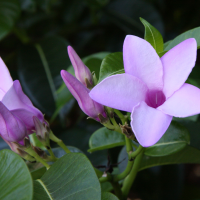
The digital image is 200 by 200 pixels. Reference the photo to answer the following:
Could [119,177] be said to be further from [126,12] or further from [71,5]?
[71,5]

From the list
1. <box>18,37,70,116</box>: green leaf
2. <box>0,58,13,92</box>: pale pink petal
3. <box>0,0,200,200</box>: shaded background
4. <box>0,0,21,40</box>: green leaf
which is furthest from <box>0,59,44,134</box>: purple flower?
<box>0,0,21,40</box>: green leaf

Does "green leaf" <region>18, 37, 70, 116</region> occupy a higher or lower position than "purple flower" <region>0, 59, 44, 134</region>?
lower

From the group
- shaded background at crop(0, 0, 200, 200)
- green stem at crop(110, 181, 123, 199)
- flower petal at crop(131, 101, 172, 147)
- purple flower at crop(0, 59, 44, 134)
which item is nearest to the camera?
flower petal at crop(131, 101, 172, 147)

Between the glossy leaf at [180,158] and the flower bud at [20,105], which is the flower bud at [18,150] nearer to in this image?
the flower bud at [20,105]

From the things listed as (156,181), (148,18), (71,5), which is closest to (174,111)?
(156,181)

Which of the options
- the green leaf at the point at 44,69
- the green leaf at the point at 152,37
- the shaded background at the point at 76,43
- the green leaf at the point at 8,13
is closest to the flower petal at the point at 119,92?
the green leaf at the point at 152,37

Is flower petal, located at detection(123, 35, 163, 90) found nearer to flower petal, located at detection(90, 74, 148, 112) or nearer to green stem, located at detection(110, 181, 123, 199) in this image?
flower petal, located at detection(90, 74, 148, 112)
